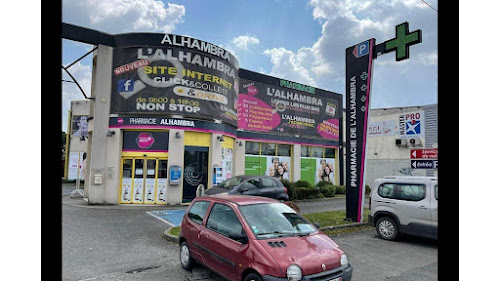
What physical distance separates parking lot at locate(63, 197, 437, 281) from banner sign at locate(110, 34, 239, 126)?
6.39 metres

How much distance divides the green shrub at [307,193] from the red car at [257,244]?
12.9 m

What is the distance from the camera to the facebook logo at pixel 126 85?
14.9 meters

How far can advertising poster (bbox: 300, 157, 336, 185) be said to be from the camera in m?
23.1

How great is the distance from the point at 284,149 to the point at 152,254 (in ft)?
52.9

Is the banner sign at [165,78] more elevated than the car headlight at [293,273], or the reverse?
the banner sign at [165,78]

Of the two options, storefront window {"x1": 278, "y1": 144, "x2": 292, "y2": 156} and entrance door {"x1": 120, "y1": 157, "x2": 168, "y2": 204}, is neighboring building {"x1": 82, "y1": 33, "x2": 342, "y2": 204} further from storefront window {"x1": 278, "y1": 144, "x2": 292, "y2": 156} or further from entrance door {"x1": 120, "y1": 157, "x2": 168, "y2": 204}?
storefront window {"x1": 278, "y1": 144, "x2": 292, "y2": 156}

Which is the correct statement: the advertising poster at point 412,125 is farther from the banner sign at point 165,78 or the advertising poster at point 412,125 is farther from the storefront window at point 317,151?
the banner sign at point 165,78

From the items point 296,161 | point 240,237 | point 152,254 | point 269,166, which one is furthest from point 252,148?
point 240,237

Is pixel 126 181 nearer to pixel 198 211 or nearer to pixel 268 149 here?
pixel 268 149

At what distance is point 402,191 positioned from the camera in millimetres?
8352

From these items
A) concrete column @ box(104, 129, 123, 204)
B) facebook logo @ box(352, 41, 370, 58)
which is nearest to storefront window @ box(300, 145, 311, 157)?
facebook logo @ box(352, 41, 370, 58)

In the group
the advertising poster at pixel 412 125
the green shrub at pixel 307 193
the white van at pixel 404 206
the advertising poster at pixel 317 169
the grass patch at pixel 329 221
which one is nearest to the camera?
the white van at pixel 404 206

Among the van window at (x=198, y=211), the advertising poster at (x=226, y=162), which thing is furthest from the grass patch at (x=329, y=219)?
the advertising poster at (x=226, y=162)
